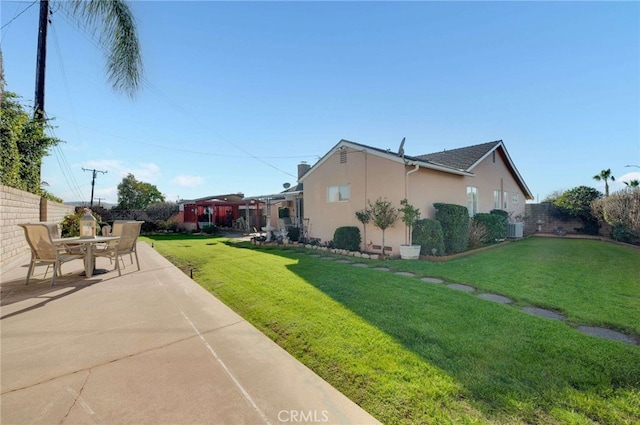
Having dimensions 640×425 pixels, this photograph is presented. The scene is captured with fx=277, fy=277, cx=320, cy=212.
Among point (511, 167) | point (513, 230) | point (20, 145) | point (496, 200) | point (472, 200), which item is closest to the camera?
point (20, 145)

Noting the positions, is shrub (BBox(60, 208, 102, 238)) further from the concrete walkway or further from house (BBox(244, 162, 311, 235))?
the concrete walkway

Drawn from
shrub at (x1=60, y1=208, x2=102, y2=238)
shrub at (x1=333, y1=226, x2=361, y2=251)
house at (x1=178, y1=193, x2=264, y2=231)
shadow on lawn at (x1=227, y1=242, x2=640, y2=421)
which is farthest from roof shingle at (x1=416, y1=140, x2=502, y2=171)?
shrub at (x1=60, y1=208, x2=102, y2=238)

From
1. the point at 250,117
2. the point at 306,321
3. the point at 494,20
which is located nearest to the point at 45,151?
the point at 250,117

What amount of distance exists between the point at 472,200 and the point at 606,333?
1187 centimetres

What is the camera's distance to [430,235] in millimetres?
10195

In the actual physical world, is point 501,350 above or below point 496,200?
below

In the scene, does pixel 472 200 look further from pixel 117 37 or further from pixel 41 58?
pixel 41 58

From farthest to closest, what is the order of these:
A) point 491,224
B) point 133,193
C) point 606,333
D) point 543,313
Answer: point 133,193 < point 491,224 < point 543,313 < point 606,333

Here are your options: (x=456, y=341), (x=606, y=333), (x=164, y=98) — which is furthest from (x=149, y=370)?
(x=164, y=98)

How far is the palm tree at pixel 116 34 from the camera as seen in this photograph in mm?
7004

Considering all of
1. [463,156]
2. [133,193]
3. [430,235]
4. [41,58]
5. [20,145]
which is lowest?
[430,235]

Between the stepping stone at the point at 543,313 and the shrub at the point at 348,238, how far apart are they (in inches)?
287

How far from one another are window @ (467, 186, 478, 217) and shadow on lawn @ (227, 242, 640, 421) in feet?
34.2

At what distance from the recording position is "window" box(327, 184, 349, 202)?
505 inches
